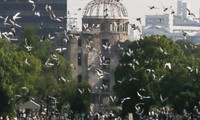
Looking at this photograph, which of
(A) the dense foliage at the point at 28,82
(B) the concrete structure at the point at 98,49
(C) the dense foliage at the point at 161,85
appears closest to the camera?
(C) the dense foliage at the point at 161,85

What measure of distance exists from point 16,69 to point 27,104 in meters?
10.1

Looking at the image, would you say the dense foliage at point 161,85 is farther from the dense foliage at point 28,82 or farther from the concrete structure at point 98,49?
the concrete structure at point 98,49

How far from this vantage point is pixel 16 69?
368ft

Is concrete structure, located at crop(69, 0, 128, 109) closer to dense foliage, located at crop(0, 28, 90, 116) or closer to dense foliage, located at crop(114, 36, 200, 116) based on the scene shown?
dense foliage, located at crop(0, 28, 90, 116)

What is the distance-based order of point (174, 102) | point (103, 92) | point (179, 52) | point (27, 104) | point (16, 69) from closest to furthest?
point (174, 102) < point (27, 104) < point (16, 69) < point (179, 52) < point (103, 92)

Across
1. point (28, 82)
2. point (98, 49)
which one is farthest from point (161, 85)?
point (98, 49)

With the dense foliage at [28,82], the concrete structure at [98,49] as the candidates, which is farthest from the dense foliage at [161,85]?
the concrete structure at [98,49]

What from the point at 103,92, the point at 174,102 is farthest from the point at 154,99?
the point at 103,92

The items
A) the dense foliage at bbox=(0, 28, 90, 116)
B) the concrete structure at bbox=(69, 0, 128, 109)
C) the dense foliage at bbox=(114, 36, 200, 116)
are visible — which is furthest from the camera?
the concrete structure at bbox=(69, 0, 128, 109)

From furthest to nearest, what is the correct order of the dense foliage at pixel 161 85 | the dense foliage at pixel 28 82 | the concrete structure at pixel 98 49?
the concrete structure at pixel 98 49 → the dense foliage at pixel 28 82 → the dense foliage at pixel 161 85

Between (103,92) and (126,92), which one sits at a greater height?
(126,92)

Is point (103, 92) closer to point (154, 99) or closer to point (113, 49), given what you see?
point (113, 49)

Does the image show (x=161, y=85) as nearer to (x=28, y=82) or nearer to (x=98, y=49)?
(x=28, y=82)

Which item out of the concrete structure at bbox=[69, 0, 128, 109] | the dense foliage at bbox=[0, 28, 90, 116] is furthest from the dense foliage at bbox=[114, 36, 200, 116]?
the concrete structure at bbox=[69, 0, 128, 109]
